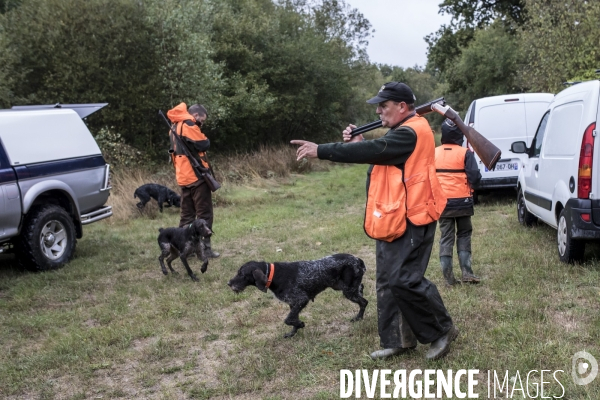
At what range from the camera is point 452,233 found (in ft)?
21.4


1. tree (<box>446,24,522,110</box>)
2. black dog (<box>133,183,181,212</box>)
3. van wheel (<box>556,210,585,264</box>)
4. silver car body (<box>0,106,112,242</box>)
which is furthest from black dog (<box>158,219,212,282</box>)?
tree (<box>446,24,522,110</box>)

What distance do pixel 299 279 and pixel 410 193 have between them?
1.58 m

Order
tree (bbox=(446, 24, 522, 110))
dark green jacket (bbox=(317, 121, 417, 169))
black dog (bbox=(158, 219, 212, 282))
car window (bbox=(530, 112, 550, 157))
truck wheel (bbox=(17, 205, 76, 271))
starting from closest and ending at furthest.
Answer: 1. dark green jacket (bbox=(317, 121, 417, 169))
2. black dog (bbox=(158, 219, 212, 282))
3. truck wheel (bbox=(17, 205, 76, 271))
4. car window (bbox=(530, 112, 550, 157))
5. tree (bbox=(446, 24, 522, 110))

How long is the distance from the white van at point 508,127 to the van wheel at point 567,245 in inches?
195

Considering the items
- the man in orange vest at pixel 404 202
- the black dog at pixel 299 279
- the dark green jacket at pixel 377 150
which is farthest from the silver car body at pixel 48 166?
the dark green jacket at pixel 377 150

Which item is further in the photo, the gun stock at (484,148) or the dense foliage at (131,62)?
the dense foliage at (131,62)

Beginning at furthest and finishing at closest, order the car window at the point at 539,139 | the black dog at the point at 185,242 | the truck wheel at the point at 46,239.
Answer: the car window at the point at 539,139 → the truck wheel at the point at 46,239 → the black dog at the point at 185,242

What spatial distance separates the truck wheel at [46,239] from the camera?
7922 millimetres

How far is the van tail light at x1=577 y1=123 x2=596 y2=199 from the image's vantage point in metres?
6.22

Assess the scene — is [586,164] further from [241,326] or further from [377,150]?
[241,326]

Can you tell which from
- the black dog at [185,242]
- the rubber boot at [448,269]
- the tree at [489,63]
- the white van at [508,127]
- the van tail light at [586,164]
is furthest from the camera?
the tree at [489,63]

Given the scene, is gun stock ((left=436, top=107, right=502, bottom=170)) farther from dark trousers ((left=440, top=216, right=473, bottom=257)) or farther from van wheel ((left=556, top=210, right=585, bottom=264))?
van wheel ((left=556, top=210, right=585, bottom=264))

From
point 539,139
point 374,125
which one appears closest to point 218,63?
point 539,139

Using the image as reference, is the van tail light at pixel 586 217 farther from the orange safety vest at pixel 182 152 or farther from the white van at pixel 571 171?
the orange safety vest at pixel 182 152
